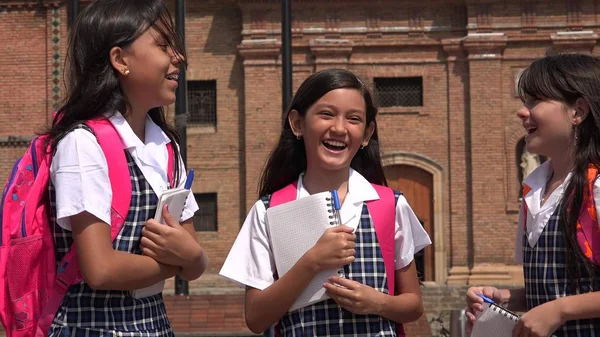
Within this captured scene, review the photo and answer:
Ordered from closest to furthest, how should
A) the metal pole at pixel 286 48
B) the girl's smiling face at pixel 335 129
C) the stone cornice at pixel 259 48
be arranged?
the girl's smiling face at pixel 335 129, the metal pole at pixel 286 48, the stone cornice at pixel 259 48

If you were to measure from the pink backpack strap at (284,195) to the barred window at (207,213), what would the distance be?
18951mm

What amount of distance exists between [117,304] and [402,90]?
1991cm

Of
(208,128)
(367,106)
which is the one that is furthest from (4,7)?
(367,106)

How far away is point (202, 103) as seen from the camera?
22.7 meters

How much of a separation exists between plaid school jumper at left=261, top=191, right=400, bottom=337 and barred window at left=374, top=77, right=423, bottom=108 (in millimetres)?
19351

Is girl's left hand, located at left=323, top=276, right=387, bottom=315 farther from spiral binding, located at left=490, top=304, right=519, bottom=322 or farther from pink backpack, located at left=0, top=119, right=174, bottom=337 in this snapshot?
pink backpack, located at left=0, top=119, right=174, bottom=337

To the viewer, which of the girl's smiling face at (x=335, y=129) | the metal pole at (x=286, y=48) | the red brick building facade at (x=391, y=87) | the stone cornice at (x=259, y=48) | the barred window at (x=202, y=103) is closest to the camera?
the girl's smiling face at (x=335, y=129)

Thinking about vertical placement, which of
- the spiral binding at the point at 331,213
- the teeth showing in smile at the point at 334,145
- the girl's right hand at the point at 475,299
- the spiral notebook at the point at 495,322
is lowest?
the spiral notebook at the point at 495,322

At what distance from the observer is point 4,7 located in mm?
22844

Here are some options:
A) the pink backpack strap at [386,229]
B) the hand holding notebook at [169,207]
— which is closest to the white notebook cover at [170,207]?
the hand holding notebook at [169,207]

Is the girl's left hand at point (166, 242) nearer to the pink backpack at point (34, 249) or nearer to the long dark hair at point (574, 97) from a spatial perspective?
the pink backpack at point (34, 249)

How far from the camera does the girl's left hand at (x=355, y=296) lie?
3.19m

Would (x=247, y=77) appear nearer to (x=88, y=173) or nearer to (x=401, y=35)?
(x=401, y=35)

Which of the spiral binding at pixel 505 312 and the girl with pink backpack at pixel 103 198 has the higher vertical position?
the girl with pink backpack at pixel 103 198
